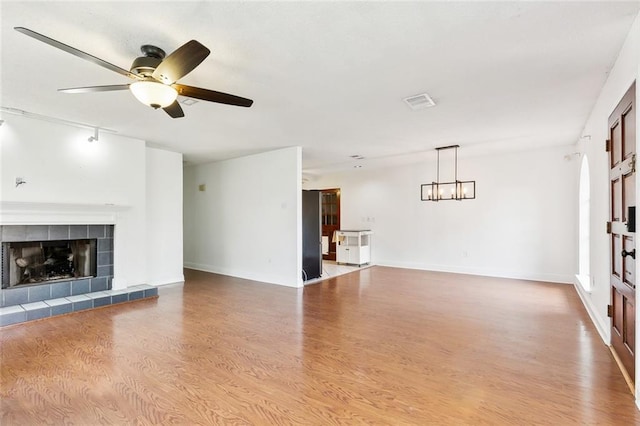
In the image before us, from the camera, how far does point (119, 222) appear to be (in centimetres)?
504

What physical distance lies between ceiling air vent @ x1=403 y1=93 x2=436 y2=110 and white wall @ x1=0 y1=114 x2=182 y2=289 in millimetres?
4316

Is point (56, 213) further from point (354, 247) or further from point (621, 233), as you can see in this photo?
point (621, 233)

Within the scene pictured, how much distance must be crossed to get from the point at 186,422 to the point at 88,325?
102 inches

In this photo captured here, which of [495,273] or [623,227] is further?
[495,273]

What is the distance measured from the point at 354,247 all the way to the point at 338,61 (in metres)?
6.02

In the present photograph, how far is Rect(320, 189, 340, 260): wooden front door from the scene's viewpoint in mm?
9398

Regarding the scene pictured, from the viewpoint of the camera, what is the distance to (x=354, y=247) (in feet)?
27.0

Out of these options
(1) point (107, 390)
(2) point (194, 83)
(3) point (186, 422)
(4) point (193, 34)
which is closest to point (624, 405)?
(3) point (186, 422)

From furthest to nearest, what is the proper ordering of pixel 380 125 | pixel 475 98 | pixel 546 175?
1. pixel 546 175
2. pixel 380 125
3. pixel 475 98

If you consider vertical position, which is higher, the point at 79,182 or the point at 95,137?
the point at 95,137

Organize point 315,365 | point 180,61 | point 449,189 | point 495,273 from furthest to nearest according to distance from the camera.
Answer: point 449,189 < point 495,273 < point 315,365 < point 180,61

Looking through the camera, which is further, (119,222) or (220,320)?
(119,222)

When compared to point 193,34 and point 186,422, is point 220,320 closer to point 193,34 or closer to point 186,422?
point 186,422

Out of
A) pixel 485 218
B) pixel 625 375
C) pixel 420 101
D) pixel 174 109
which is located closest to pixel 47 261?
pixel 174 109
